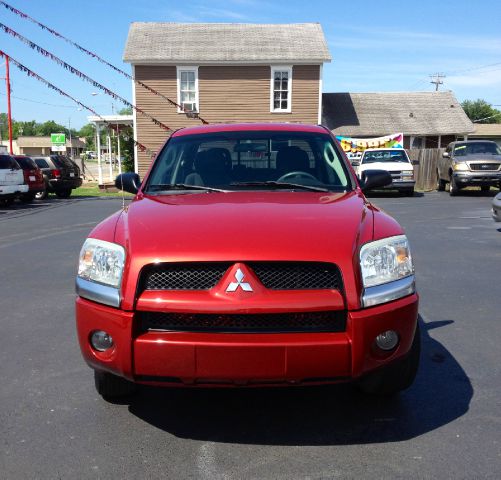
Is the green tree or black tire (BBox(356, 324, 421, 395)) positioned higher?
the green tree

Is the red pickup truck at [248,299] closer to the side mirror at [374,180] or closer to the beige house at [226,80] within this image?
the side mirror at [374,180]

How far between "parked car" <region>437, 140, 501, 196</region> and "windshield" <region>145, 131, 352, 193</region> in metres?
16.2

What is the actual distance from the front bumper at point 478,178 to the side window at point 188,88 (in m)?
12.5

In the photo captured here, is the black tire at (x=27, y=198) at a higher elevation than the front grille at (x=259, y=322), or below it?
below

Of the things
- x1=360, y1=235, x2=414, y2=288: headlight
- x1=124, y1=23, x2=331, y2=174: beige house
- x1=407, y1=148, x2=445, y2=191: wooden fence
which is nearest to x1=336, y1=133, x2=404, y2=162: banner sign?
x1=407, y1=148, x2=445, y2=191: wooden fence

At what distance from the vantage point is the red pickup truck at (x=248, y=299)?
103 inches

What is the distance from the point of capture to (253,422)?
3.13 m

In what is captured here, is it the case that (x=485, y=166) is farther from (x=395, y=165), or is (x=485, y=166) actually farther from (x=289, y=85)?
(x=289, y=85)

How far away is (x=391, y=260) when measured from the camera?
9.40ft

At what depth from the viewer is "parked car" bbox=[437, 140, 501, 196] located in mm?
18906

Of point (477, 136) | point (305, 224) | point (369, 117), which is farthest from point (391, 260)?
point (477, 136)

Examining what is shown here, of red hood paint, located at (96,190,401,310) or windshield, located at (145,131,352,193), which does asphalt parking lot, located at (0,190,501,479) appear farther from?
windshield, located at (145,131,352,193)

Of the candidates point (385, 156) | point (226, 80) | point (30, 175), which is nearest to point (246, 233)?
point (30, 175)

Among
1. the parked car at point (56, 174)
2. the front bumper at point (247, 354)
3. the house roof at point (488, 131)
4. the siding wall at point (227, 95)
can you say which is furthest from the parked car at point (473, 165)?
the house roof at point (488, 131)
